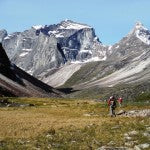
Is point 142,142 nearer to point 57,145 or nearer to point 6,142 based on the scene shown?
point 57,145

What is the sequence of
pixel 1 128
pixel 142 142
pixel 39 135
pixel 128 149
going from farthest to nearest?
1. pixel 1 128
2. pixel 39 135
3. pixel 142 142
4. pixel 128 149

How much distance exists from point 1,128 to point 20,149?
11.7 m

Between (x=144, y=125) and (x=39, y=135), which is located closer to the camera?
(x=39, y=135)

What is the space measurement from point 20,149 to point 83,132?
10503mm

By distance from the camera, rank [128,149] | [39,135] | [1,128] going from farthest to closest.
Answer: [1,128], [39,135], [128,149]

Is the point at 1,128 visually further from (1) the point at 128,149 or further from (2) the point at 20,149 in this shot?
(1) the point at 128,149

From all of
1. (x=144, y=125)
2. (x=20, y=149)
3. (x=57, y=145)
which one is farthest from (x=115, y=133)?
(x=20, y=149)

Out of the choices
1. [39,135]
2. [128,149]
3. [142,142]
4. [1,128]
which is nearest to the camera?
[128,149]

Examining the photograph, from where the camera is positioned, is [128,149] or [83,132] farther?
[83,132]

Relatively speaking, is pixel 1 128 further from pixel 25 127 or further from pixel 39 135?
pixel 39 135

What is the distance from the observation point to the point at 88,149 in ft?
110

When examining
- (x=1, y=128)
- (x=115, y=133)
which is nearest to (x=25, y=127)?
(x=1, y=128)

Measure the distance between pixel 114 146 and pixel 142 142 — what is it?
2.41 m

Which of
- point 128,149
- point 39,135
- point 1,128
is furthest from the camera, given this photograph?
point 1,128
